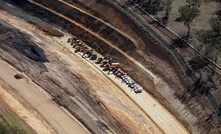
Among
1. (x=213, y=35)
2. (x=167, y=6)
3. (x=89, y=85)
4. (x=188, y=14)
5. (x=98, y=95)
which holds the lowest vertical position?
(x=98, y=95)

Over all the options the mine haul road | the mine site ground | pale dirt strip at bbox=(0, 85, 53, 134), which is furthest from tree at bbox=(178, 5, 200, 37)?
pale dirt strip at bbox=(0, 85, 53, 134)

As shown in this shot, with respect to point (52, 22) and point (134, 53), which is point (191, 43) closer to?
point (134, 53)

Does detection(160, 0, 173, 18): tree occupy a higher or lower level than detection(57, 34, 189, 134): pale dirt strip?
higher

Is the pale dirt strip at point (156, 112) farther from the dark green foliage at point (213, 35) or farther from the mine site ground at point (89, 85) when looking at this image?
the dark green foliage at point (213, 35)

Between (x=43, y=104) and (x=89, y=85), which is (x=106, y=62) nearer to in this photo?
(x=89, y=85)

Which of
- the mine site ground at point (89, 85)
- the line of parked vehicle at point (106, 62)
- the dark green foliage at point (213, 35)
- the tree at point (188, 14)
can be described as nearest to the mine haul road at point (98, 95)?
the mine site ground at point (89, 85)

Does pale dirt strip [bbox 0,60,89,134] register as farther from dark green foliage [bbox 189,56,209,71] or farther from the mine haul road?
dark green foliage [bbox 189,56,209,71]

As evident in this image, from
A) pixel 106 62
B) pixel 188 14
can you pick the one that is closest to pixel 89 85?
pixel 106 62

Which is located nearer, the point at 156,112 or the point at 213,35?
the point at 156,112
